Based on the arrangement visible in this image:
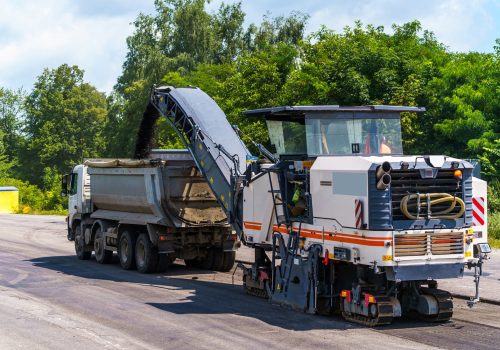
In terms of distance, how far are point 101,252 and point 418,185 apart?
11948 millimetres

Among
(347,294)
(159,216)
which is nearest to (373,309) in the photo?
(347,294)

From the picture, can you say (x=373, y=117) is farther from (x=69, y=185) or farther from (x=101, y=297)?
(x=69, y=185)

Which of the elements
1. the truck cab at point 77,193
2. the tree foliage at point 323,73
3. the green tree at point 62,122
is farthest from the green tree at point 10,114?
the truck cab at point 77,193

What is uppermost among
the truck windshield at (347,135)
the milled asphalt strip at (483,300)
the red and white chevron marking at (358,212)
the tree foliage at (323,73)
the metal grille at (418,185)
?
the tree foliage at (323,73)

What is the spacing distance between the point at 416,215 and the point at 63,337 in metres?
5.74

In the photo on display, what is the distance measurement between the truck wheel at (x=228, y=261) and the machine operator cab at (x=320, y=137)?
5.73 meters

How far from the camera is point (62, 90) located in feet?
313

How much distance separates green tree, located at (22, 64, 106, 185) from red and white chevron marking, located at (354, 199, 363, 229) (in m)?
82.1

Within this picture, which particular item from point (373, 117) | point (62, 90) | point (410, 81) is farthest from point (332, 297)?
point (62, 90)

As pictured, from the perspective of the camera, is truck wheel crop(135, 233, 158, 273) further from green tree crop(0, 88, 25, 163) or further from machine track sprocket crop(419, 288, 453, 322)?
green tree crop(0, 88, 25, 163)

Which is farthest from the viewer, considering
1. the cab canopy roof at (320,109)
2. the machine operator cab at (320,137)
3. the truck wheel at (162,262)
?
the truck wheel at (162,262)

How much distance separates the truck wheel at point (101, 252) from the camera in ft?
72.2

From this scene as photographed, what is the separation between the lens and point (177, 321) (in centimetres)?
1311

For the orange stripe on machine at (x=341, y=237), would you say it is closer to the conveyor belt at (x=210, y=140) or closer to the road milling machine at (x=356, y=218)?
the road milling machine at (x=356, y=218)
